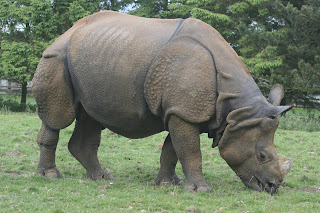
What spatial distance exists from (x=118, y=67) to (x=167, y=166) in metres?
1.74

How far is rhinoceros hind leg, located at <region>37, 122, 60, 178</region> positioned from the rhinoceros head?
274 cm

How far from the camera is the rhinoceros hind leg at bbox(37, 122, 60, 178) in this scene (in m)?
7.39

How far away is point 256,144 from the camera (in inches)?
247

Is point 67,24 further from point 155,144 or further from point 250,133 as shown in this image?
point 250,133

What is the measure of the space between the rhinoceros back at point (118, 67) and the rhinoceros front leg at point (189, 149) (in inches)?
23.6

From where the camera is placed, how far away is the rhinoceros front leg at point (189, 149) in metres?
6.31

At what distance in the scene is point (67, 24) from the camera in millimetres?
29453

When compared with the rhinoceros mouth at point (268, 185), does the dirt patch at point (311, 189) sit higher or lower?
lower

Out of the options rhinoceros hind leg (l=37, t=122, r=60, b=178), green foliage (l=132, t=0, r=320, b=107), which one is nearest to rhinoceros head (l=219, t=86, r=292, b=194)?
rhinoceros hind leg (l=37, t=122, r=60, b=178)

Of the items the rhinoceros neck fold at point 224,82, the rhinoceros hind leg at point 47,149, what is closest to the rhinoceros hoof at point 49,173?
the rhinoceros hind leg at point 47,149

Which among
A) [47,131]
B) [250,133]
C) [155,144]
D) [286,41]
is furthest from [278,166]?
[286,41]

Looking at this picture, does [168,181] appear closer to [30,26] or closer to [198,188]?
[198,188]

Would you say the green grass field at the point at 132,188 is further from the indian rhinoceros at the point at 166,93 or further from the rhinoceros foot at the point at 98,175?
the indian rhinoceros at the point at 166,93

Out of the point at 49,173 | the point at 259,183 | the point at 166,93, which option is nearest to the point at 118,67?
the point at 166,93
